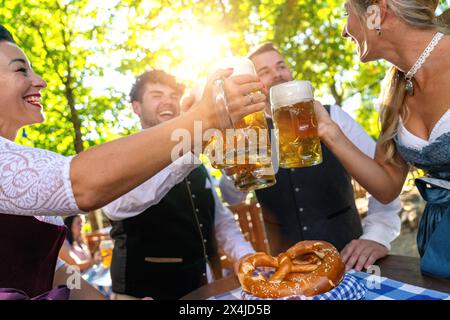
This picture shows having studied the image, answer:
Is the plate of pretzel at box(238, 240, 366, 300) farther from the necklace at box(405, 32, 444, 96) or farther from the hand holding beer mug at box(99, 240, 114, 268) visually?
the hand holding beer mug at box(99, 240, 114, 268)

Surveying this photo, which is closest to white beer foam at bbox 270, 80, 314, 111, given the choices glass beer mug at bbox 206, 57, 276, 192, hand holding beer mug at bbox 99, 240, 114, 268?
glass beer mug at bbox 206, 57, 276, 192

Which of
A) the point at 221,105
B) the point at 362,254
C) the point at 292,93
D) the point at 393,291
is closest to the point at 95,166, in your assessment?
the point at 221,105

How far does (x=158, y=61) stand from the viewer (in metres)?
5.83

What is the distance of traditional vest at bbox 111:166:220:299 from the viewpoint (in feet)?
7.66

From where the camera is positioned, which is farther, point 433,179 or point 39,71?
point 39,71

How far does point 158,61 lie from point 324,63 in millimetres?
2697

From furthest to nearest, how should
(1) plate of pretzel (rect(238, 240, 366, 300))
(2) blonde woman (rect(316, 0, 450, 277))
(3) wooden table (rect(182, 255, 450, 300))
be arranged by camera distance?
(2) blonde woman (rect(316, 0, 450, 277)), (3) wooden table (rect(182, 255, 450, 300)), (1) plate of pretzel (rect(238, 240, 366, 300))

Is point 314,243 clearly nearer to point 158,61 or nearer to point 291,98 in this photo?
point 291,98

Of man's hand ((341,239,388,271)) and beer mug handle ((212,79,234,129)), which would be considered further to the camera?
man's hand ((341,239,388,271))

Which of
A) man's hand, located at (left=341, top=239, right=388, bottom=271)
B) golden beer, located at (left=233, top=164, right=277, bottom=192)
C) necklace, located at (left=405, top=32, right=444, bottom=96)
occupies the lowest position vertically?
man's hand, located at (left=341, top=239, right=388, bottom=271)

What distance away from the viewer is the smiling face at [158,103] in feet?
8.52

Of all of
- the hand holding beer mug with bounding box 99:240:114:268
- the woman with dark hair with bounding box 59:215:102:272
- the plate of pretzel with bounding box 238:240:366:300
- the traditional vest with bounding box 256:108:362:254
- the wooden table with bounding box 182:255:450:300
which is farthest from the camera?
the woman with dark hair with bounding box 59:215:102:272

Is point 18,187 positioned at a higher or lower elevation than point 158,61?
lower
